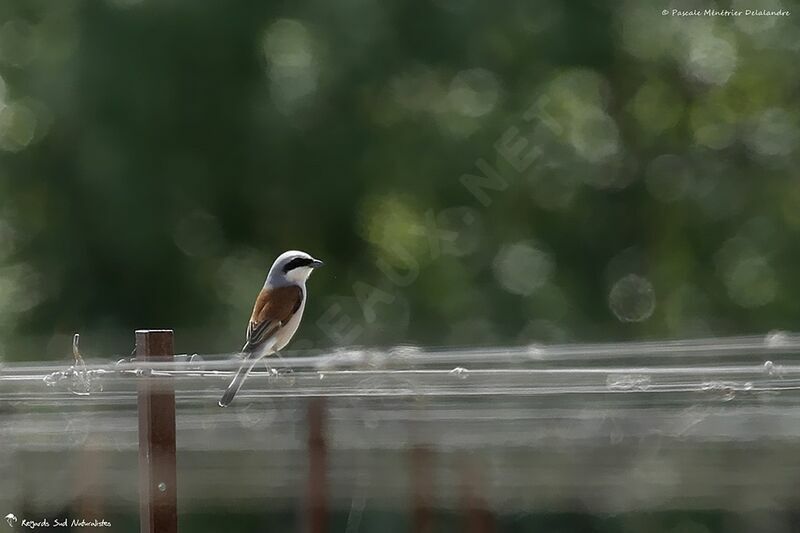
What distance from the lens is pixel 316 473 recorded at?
164 inches

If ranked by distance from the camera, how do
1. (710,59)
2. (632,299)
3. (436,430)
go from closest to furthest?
1. (436,430)
2. (632,299)
3. (710,59)

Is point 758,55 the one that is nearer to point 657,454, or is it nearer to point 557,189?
point 557,189

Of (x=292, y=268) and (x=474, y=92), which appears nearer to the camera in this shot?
(x=292, y=268)

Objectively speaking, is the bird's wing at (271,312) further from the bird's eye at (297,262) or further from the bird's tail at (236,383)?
the bird's tail at (236,383)

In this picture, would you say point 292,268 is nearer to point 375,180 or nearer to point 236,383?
point 236,383

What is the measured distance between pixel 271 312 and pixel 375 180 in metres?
3.51

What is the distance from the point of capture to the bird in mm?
5453

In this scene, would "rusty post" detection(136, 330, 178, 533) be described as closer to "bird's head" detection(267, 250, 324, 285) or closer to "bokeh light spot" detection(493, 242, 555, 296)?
"bird's head" detection(267, 250, 324, 285)

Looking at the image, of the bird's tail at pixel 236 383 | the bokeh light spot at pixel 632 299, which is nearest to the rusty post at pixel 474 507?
the bird's tail at pixel 236 383

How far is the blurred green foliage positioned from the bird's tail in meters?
3.57

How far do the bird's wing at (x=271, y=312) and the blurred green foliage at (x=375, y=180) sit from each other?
269cm

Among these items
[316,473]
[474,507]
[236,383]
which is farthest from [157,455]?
[236,383]

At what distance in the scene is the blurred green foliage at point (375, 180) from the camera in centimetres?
858

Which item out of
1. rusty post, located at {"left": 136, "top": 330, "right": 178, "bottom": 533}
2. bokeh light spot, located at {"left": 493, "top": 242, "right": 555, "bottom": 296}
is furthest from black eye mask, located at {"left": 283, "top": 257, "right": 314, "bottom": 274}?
bokeh light spot, located at {"left": 493, "top": 242, "right": 555, "bottom": 296}
